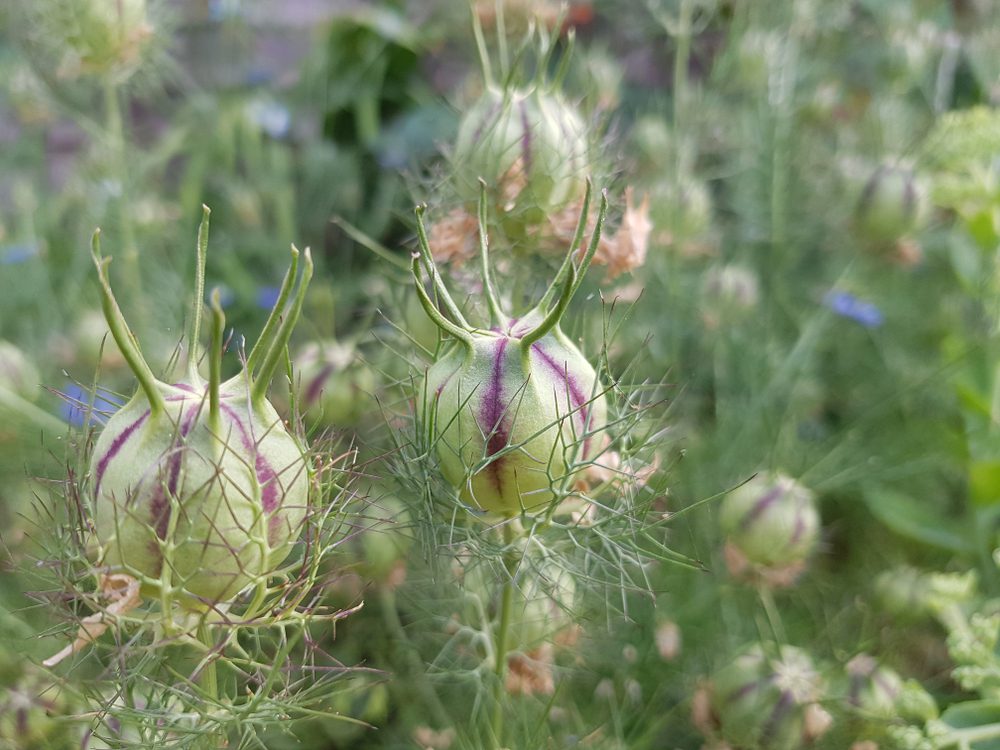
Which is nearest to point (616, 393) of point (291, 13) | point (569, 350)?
point (569, 350)

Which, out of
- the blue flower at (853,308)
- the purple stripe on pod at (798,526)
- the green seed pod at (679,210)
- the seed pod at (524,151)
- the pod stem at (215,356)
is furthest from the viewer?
the blue flower at (853,308)

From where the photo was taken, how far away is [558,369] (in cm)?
52

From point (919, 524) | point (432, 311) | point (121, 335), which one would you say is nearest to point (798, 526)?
point (919, 524)

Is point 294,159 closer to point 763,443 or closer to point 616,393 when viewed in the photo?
point 763,443

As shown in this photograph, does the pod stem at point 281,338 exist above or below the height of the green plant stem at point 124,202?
below

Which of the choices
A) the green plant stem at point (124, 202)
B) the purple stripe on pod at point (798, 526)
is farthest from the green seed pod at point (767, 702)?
the green plant stem at point (124, 202)

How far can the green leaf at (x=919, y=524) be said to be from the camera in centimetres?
108

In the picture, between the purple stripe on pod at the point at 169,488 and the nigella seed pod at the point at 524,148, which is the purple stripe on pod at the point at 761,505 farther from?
the purple stripe on pod at the point at 169,488

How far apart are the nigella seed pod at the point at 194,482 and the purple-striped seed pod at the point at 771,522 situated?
54 cm

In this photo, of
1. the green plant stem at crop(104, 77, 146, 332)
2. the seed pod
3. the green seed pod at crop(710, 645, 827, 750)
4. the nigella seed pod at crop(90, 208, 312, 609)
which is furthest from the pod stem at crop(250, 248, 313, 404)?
the green plant stem at crop(104, 77, 146, 332)

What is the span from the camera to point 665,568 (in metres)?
0.99

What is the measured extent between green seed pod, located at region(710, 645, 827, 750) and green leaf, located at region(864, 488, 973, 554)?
353 mm

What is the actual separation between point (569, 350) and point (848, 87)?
1809 millimetres

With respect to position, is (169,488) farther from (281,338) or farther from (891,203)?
(891,203)
